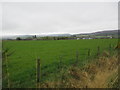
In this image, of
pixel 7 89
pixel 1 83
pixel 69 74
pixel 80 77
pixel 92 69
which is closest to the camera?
pixel 7 89

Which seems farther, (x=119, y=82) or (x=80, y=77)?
(x=80, y=77)

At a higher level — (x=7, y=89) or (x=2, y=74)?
(x=2, y=74)

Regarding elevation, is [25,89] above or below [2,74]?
below

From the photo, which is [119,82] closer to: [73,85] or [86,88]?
[86,88]

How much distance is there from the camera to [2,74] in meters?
5.94

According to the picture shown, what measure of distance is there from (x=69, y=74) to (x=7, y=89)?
10.7 feet

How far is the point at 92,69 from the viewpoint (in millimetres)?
7191

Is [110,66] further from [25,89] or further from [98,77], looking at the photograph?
[25,89]

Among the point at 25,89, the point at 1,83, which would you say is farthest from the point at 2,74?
the point at 25,89

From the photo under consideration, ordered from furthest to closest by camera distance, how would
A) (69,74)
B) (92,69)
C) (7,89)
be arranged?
1. (92,69)
2. (69,74)
3. (7,89)

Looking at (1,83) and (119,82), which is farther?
(1,83)

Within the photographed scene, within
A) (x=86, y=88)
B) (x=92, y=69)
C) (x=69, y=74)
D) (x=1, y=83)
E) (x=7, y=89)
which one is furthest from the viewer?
(x=92, y=69)

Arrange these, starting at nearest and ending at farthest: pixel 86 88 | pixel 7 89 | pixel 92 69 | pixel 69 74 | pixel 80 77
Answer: pixel 86 88 → pixel 7 89 → pixel 80 77 → pixel 69 74 → pixel 92 69

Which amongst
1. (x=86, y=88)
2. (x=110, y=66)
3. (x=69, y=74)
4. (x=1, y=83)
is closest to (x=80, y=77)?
(x=69, y=74)
